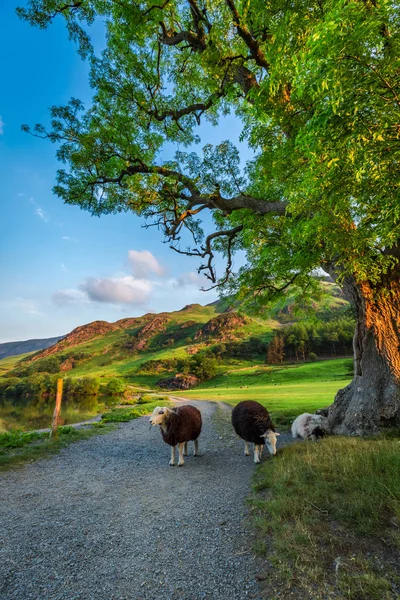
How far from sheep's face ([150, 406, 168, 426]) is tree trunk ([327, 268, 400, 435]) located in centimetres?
716

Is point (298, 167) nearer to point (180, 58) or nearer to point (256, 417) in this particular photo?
point (256, 417)

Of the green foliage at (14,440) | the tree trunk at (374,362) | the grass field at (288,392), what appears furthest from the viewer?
the grass field at (288,392)

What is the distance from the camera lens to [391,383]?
32.5 ft

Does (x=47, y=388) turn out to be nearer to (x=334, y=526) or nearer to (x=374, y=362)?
(x=374, y=362)

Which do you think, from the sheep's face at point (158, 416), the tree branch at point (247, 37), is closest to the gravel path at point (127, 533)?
the sheep's face at point (158, 416)

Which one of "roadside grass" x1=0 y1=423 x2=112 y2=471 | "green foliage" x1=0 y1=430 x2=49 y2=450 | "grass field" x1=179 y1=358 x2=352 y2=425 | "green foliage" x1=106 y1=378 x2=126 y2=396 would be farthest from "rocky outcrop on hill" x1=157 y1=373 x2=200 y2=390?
"green foliage" x1=0 y1=430 x2=49 y2=450

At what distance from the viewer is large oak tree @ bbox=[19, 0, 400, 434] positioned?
3686mm

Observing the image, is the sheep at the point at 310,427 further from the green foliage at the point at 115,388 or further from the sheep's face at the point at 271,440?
the green foliage at the point at 115,388

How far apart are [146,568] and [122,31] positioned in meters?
15.9

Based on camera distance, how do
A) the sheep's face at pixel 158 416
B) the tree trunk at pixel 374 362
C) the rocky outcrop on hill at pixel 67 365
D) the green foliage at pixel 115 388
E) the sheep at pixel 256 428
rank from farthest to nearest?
1. the rocky outcrop on hill at pixel 67 365
2. the green foliage at pixel 115 388
3. the tree trunk at pixel 374 362
4. the sheep's face at pixel 158 416
5. the sheep at pixel 256 428

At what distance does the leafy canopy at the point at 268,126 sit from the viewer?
359 cm

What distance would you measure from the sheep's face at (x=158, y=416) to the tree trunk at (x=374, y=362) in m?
7.16

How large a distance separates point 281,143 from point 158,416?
999 cm

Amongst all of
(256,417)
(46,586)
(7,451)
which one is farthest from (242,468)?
(7,451)
